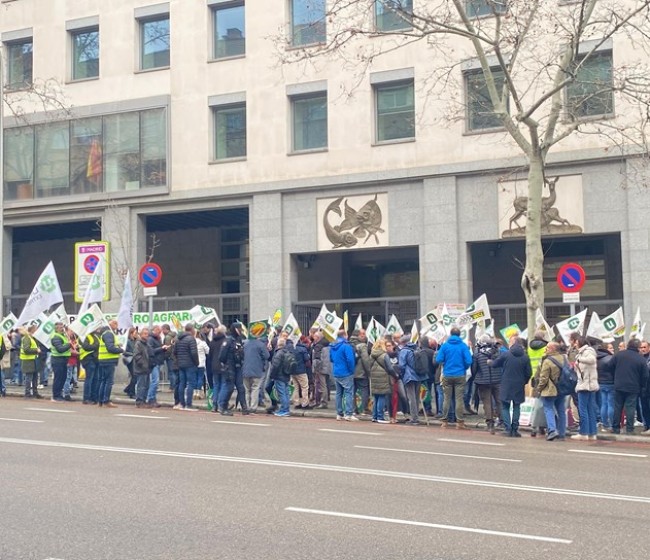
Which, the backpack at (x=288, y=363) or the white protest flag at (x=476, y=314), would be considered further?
the white protest flag at (x=476, y=314)

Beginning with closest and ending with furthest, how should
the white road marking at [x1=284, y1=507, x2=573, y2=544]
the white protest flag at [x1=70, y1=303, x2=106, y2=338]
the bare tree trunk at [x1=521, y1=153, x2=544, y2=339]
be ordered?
the white road marking at [x1=284, y1=507, x2=573, y2=544] → the bare tree trunk at [x1=521, y1=153, x2=544, y2=339] → the white protest flag at [x1=70, y1=303, x2=106, y2=338]

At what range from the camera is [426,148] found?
1028 inches

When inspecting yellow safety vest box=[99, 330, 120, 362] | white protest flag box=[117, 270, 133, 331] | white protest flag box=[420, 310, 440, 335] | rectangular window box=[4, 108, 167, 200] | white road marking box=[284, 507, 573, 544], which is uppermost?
rectangular window box=[4, 108, 167, 200]

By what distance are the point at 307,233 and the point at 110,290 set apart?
21.8 feet

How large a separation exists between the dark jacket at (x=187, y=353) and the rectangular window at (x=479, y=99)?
1005 cm

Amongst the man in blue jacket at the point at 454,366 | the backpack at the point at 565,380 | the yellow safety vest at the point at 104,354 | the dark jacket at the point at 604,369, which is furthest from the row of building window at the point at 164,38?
the backpack at the point at 565,380

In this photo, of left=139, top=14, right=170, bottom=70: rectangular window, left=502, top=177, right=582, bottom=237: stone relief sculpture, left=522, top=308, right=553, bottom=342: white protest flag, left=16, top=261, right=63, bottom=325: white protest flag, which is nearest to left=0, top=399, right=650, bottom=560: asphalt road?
left=522, top=308, right=553, bottom=342: white protest flag

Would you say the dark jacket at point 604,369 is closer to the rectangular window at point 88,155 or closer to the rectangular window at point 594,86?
the rectangular window at point 594,86

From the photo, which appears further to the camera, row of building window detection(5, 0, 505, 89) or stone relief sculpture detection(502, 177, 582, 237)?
row of building window detection(5, 0, 505, 89)

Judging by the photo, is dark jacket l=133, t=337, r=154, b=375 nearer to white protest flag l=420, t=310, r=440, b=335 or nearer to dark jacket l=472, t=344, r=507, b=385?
white protest flag l=420, t=310, r=440, b=335

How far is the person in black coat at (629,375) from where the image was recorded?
1608cm

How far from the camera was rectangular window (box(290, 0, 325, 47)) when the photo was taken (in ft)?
90.4

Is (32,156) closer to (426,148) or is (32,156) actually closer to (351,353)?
(426,148)

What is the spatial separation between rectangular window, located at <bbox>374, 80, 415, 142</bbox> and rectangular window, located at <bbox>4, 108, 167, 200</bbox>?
6.91 m
